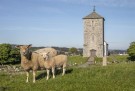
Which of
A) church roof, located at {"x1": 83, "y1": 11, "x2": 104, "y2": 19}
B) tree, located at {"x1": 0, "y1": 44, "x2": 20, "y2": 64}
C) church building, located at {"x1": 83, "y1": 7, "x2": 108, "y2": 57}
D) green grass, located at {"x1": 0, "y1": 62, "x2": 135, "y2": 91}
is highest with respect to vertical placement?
church roof, located at {"x1": 83, "y1": 11, "x2": 104, "y2": 19}

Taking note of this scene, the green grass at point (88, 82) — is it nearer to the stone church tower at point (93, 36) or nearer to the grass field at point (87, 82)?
the grass field at point (87, 82)

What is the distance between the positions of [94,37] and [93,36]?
44cm

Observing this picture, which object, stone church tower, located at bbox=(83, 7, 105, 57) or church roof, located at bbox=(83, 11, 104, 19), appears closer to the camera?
stone church tower, located at bbox=(83, 7, 105, 57)

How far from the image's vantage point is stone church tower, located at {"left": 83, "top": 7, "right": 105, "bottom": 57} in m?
99.6

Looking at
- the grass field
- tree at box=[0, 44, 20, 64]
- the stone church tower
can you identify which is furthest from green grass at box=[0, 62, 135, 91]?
the stone church tower

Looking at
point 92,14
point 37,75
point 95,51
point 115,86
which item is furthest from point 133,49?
point 115,86

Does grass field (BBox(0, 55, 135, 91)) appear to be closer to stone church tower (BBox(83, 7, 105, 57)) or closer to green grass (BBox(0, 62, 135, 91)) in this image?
green grass (BBox(0, 62, 135, 91))

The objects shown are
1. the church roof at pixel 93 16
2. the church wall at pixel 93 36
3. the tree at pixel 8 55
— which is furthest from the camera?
the church roof at pixel 93 16

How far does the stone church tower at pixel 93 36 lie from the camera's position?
327 feet

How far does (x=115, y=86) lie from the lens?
1961 centimetres

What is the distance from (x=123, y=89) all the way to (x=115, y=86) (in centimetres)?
95

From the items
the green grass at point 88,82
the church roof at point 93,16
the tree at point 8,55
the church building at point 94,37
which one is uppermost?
the church roof at point 93,16

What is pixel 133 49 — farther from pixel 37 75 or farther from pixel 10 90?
pixel 10 90

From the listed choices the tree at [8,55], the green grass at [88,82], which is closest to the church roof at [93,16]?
the tree at [8,55]
